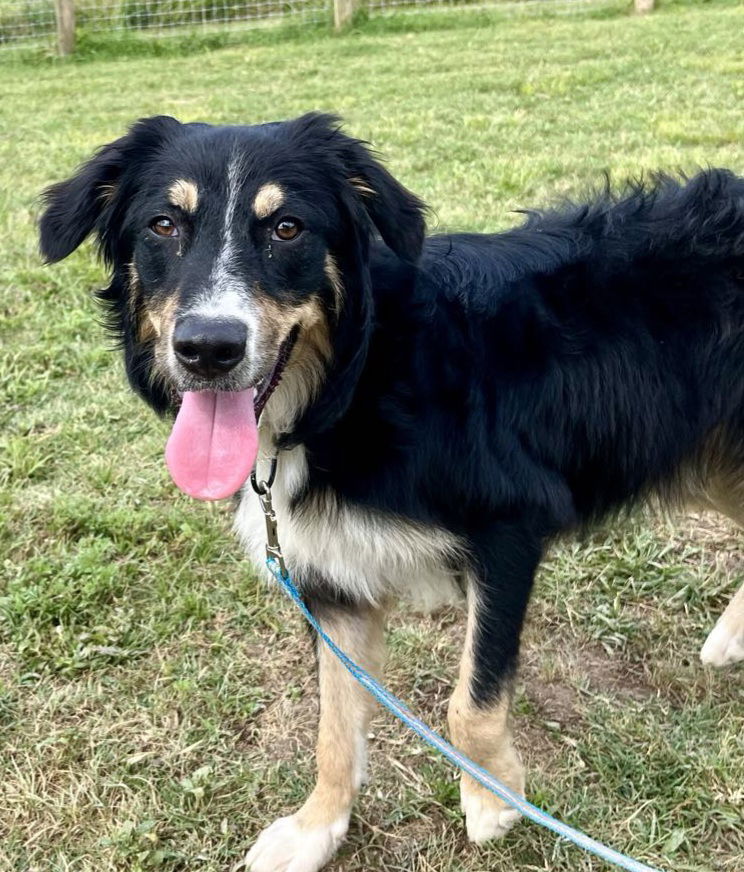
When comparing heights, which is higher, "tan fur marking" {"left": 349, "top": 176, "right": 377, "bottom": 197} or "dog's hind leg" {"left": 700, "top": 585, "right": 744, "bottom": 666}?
"tan fur marking" {"left": 349, "top": 176, "right": 377, "bottom": 197}

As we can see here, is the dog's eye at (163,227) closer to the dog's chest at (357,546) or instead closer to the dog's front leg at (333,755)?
the dog's chest at (357,546)

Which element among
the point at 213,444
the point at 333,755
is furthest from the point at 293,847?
the point at 213,444

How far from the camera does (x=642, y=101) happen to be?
29.0 ft

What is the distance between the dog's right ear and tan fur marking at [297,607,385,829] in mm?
1268

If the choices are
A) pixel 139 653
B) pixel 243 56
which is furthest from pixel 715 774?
pixel 243 56

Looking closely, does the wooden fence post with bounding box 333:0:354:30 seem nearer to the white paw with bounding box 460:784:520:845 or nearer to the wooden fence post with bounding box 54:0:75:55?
the wooden fence post with bounding box 54:0:75:55

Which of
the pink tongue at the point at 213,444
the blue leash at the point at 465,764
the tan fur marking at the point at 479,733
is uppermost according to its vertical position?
the pink tongue at the point at 213,444

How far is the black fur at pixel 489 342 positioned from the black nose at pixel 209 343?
0.22 m

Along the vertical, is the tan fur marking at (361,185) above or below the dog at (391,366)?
above

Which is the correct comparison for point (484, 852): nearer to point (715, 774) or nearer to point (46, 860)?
point (715, 774)

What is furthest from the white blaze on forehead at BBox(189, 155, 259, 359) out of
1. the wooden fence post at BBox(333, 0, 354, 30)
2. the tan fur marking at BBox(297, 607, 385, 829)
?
the wooden fence post at BBox(333, 0, 354, 30)

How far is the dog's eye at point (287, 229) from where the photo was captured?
2.17m

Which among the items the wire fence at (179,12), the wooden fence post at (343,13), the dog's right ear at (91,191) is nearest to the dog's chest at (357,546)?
the dog's right ear at (91,191)

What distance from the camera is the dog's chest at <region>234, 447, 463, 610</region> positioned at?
7.52ft
